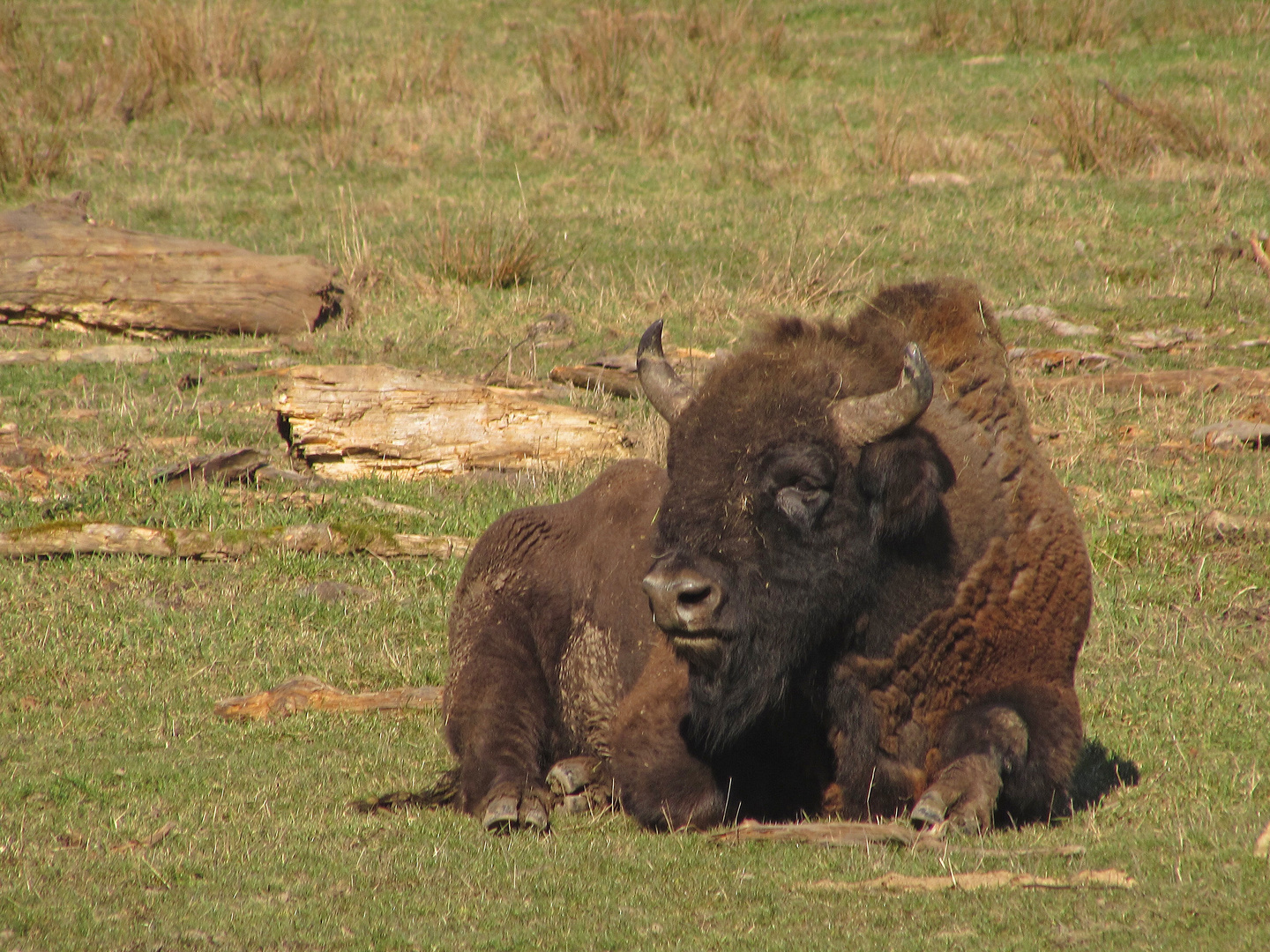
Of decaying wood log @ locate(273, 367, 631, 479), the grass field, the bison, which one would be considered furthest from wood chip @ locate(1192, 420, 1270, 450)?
the bison

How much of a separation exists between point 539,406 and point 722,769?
5621mm

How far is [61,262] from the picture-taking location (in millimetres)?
14234

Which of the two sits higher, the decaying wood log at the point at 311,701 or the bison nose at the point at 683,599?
the bison nose at the point at 683,599

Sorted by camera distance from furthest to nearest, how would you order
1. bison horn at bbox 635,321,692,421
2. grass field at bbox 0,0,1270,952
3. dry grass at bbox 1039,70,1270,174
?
dry grass at bbox 1039,70,1270,174
bison horn at bbox 635,321,692,421
grass field at bbox 0,0,1270,952

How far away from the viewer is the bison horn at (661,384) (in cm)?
612

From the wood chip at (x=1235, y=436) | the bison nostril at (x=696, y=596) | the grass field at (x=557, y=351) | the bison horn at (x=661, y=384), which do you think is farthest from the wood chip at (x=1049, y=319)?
the bison nostril at (x=696, y=596)

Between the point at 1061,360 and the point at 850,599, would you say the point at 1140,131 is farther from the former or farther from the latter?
the point at 850,599

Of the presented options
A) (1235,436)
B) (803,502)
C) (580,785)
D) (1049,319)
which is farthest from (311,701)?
(1049,319)

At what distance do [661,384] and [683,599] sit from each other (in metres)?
1.23

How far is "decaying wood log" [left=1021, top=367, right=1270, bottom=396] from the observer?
11.9 m

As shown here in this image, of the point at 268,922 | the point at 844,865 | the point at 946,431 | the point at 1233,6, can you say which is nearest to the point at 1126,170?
the point at 1233,6

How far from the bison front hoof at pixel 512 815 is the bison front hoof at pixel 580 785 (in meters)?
0.38

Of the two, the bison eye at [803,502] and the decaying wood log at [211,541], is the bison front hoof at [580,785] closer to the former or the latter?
the bison eye at [803,502]

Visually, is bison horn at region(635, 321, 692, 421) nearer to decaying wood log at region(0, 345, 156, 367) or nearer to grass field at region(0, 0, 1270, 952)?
grass field at region(0, 0, 1270, 952)
